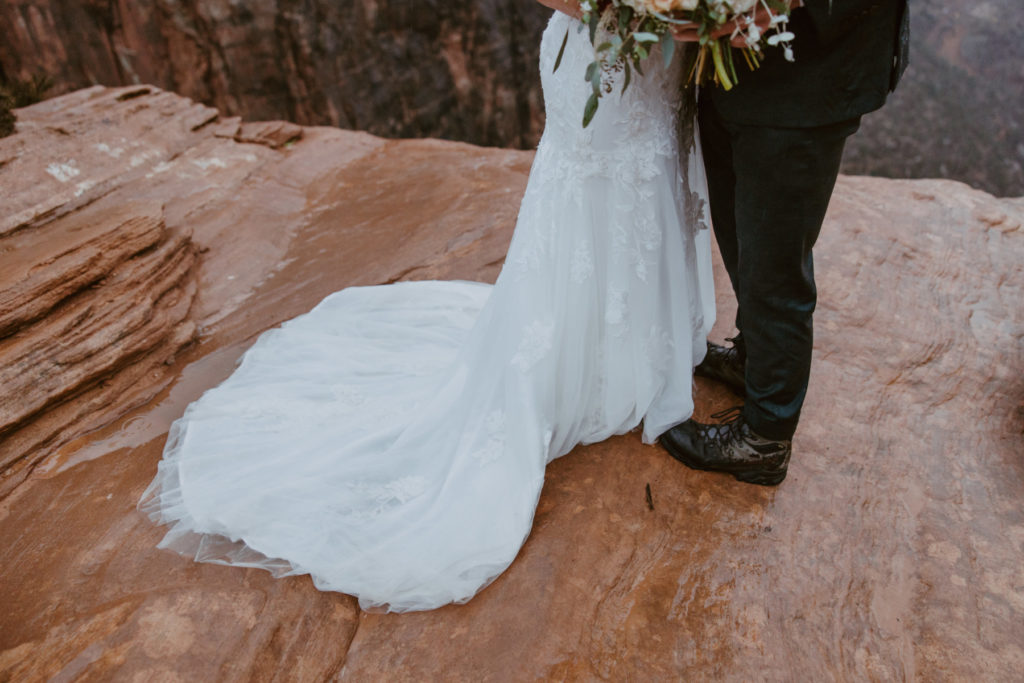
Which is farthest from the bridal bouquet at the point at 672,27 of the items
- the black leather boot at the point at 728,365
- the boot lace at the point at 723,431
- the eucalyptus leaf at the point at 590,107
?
the black leather boot at the point at 728,365

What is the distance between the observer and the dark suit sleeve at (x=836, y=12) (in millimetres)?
1278

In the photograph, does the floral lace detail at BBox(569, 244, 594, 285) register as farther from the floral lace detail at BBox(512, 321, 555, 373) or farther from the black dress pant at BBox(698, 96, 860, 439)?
the black dress pant at BBox(698, 96, 860, 439)

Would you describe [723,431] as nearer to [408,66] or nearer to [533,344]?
[533,344]


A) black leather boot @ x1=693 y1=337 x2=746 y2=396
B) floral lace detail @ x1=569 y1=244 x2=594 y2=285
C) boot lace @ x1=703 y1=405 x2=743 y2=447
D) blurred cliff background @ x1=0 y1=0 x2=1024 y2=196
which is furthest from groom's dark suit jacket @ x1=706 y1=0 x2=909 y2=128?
blurred cliff background @ x1=0 y1=0 x2=1024 y2=196

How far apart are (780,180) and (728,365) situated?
0.92m

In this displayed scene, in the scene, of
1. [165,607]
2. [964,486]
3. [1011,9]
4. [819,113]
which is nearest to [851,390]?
[964,486]

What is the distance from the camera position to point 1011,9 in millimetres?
15773

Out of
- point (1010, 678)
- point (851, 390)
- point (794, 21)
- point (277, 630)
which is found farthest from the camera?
point (851, 390)

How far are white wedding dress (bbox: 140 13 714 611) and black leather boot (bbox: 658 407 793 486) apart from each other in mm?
75

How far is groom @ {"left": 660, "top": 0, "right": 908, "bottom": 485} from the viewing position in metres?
1.37

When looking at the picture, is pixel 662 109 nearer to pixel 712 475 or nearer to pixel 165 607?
pixel 712 475

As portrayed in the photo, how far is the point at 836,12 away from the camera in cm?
129

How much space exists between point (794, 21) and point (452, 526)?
4.68 feet

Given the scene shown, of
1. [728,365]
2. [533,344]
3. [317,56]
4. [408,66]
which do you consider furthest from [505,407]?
[408,66]
